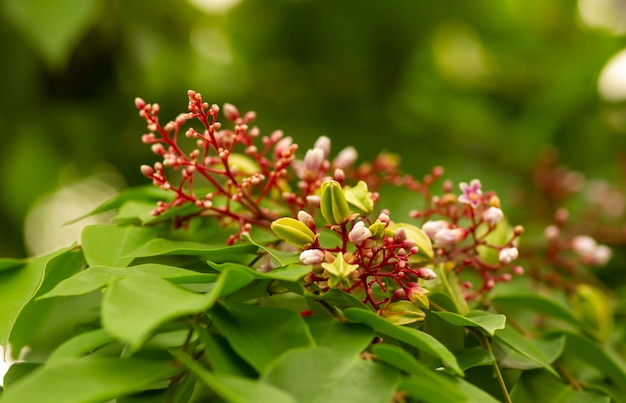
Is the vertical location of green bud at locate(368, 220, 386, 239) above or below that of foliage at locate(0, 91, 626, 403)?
above

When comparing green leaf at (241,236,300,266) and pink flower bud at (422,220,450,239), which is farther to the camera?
pink flower bud at (422,220,450,239)

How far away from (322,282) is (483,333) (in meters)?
0.15

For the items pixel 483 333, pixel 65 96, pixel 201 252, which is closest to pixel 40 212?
pixel 65 96

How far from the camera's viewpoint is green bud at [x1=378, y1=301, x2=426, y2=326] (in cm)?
55

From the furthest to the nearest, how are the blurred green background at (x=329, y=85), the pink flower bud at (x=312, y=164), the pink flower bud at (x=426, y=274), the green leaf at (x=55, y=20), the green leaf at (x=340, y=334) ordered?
the blurred green background at (x=329, y=85), the green leaf at (x=55, y=20), the pink flower bud at (x=312, y=164), the pink flower bud at (x=426, y=274), the green leaf at (x=340, y=334)

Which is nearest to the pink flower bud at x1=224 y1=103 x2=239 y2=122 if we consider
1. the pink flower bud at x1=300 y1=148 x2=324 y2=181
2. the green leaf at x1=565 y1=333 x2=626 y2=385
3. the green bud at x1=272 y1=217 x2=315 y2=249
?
the pink flower bud at x1=300 y1=148 x2=324 y2=181

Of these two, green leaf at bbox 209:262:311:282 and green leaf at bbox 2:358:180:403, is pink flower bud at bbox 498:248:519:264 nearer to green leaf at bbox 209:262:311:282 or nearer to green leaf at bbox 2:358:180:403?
green leaf at bbox 209:262:311:282

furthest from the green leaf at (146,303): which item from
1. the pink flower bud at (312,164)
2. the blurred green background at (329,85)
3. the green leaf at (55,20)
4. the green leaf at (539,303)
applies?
the blurred green background at (329,85)

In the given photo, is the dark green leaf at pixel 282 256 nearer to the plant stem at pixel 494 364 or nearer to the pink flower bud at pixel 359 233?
the pink flower bud at pixel 359 233

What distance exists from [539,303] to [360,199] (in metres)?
0.29

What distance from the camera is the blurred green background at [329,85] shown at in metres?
1.44

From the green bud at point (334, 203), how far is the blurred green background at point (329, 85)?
2.94ft

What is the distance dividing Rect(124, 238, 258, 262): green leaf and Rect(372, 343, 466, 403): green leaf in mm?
167

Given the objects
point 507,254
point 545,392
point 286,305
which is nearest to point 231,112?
point 286,305
